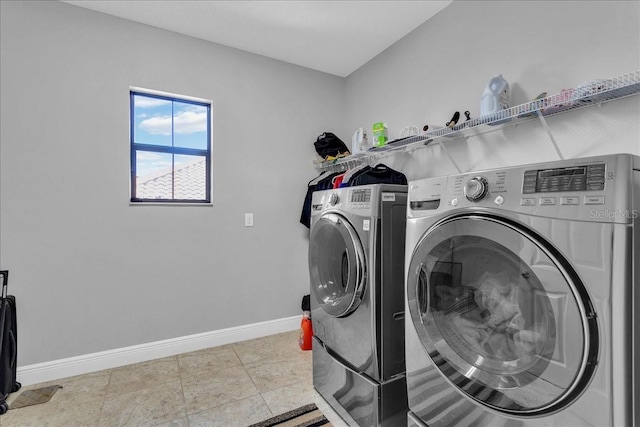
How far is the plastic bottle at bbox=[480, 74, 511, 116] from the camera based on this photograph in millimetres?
1627

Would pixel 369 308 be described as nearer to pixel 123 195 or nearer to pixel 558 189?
pixel 558 189

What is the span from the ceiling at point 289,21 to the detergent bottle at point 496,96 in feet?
2.70

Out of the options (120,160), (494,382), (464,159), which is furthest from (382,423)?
(120,160)

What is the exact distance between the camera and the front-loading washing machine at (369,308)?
1.43 meters

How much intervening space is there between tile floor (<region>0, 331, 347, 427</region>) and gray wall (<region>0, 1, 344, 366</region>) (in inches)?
12.0

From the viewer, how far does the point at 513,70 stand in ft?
5.59

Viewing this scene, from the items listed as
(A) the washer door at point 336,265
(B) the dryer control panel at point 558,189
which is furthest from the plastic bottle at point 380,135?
(B) the dryer control panel at point 558,189

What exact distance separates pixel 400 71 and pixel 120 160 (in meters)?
2.30

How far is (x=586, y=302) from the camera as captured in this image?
76cm

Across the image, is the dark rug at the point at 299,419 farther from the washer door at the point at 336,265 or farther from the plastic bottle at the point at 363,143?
the plastic bottle at the point at 363,143

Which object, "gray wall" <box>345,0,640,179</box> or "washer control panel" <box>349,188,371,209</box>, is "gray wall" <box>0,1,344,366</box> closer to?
"gray wall" <box>345,0,640,179</box>

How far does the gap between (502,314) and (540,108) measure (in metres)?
1.03

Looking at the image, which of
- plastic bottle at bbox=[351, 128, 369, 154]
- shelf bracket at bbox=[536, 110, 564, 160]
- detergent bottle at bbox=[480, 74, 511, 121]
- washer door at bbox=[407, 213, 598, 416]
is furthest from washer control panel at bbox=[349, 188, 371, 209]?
plastic bottle at bbox=[351, 128, 369, 154]

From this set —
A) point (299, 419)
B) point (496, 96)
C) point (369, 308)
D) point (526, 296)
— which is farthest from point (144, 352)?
point (496, 96)
